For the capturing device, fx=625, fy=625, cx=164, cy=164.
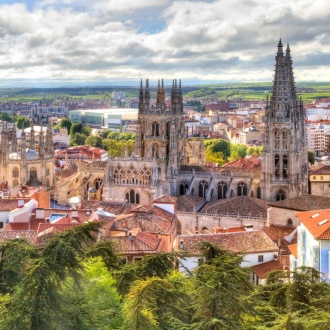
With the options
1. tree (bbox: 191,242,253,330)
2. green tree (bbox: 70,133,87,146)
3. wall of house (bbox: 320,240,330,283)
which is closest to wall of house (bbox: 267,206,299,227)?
wall of house (bbox: 320,240,330,283)

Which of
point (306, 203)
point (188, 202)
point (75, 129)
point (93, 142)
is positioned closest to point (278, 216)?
point (306, 203)

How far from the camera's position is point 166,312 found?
2280 centimetres

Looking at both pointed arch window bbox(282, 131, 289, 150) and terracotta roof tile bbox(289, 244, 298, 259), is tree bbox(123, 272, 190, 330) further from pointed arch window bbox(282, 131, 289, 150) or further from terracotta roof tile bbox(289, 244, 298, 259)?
pointed arch window bbox(282, 131, 289, 150)

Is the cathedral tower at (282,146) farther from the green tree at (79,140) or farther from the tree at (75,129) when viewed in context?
the tree at (75,129)

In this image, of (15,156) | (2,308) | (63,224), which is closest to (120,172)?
(15,156)

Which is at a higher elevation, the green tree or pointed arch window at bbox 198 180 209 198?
pointed arch window at bbox 198 180 209 198

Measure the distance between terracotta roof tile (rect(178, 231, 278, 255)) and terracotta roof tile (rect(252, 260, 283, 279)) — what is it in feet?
2.99

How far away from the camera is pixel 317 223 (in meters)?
32.6

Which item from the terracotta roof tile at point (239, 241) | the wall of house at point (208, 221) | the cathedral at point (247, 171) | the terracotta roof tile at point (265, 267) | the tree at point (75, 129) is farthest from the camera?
the tree at point (75, 129)

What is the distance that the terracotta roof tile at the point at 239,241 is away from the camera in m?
39.1

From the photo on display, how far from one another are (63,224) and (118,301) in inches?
565

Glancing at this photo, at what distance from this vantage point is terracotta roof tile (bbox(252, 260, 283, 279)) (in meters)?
Answer: 37.1

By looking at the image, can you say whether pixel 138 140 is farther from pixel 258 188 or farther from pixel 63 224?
pixel 63 224

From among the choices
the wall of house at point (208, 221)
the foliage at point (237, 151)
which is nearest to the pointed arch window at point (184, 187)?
the wall of house at point (208, 221)
